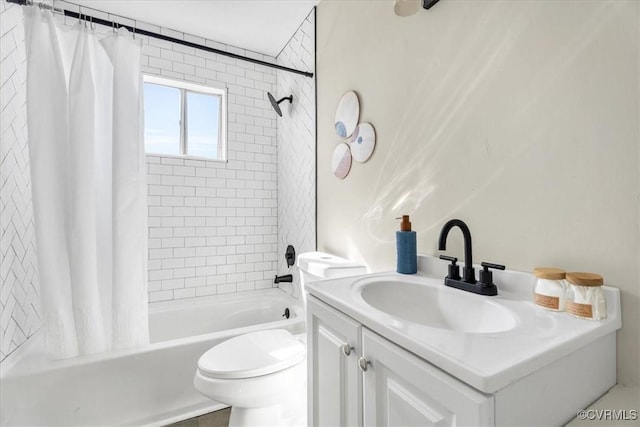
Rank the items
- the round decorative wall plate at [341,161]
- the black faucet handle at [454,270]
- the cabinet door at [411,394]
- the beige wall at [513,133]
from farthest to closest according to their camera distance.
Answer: the round decorative wall plate at [341,161] → the black faucet handle at [454,270] → the beige wall at [513,133] → the cabinet door at [411,394]

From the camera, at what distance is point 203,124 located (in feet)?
8.55

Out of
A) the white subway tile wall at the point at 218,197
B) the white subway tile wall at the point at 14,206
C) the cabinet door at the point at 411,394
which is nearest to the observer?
the cabinet door at the point at 411,394

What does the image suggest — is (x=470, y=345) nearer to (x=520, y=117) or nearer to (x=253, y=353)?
(x=520, y=117)

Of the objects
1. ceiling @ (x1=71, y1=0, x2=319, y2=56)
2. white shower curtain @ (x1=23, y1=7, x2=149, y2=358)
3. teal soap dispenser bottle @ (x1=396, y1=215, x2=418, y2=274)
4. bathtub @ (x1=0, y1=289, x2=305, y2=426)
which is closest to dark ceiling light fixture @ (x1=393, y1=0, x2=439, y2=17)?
teal soap dispenser bottle @ (x1=396, y1=215, x2=418, y2=274)

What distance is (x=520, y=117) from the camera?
0.89 meters

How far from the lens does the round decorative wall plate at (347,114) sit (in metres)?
1.62

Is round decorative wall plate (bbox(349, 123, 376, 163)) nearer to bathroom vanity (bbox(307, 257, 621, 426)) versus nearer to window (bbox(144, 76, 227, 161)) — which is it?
bathroom vanity (bbox(307, 257, 621, 426))

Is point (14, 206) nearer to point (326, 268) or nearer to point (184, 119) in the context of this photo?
point (184, 119)

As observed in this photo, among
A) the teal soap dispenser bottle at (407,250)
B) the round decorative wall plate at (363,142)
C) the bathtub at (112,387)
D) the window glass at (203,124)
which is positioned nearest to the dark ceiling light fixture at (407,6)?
the round decorative wall plate at (363,142)

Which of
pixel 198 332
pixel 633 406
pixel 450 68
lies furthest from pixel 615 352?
pixel 198 332

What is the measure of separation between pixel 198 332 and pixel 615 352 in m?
2.36

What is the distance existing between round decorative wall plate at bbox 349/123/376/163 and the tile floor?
161 cm

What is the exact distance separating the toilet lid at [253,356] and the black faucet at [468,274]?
0.80m

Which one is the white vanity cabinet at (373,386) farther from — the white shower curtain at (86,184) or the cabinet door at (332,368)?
the white shower curtain at (86,184)
